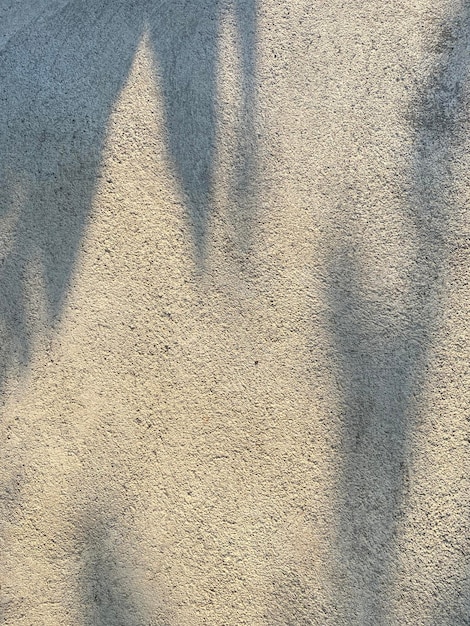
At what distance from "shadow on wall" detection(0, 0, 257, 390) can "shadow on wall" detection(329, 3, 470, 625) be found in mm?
647

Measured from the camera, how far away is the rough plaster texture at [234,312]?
2336 millimetres

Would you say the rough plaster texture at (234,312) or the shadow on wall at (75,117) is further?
the shadow on wall at (75,117)

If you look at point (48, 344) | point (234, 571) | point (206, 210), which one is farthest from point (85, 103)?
point (234, 571)

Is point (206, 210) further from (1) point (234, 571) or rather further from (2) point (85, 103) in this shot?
(1) point (234, 571)

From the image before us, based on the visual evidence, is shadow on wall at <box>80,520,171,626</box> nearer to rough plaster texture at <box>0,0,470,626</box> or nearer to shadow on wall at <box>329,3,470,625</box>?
rough plaster texture at <box>0,0,470,626</box>

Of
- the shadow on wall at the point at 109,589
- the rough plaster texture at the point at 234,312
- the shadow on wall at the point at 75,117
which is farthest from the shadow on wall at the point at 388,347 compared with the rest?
the shadow on wall at the point at 109,589

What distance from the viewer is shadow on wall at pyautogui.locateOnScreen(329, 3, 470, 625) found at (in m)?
2.31

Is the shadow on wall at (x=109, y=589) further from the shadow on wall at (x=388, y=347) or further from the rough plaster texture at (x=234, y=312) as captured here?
the shadow on wall at (x=388, y=347)

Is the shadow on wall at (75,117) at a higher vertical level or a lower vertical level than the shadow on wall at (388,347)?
higher

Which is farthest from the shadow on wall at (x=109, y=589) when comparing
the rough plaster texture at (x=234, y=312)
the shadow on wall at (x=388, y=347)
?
the shadow on wall at (x=388, y=347)

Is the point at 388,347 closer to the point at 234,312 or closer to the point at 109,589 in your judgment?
the point at 234,312

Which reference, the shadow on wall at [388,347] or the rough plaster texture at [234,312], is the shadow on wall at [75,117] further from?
the shadow on wall at [388,347]

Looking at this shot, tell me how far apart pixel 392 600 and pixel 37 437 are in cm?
150

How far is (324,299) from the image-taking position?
2463 mm
